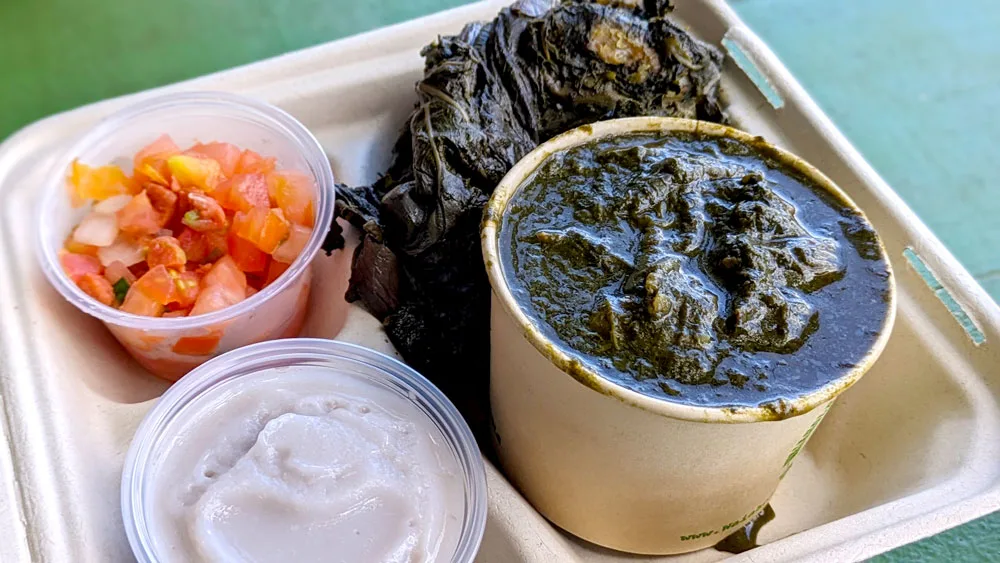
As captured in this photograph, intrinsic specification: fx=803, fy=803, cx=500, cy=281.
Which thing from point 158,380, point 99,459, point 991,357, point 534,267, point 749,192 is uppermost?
point 749,192

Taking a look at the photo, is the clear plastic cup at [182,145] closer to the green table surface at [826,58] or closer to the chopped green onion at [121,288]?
the chopped green onion at [121,288]

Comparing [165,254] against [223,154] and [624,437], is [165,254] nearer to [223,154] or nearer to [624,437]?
[223,154]

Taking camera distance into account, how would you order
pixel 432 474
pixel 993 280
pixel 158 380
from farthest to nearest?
pixel 993 280, pixel 158 380, pixel 432 474

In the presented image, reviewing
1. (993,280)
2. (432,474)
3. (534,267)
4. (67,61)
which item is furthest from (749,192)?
(67,61)

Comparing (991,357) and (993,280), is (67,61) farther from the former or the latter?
(993,280)

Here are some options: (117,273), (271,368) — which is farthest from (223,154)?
(271,368)

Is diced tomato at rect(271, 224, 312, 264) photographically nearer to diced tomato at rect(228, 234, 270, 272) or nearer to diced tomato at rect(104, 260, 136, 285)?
diced tomato at rect(228, 234, 270, 272)

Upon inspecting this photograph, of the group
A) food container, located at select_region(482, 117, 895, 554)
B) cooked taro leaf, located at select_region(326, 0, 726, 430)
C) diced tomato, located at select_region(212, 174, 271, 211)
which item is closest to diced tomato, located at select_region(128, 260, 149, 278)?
diced tomato, located at select_region(212, 174, 271, 211)
